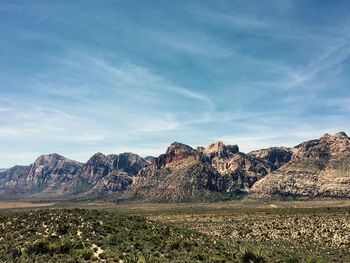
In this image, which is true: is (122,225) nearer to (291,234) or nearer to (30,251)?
(30,251)

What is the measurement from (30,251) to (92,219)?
39.3ft

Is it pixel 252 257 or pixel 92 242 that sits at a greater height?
pixel 92 242

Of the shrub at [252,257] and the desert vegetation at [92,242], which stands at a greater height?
the desert vegetation at [92,242]

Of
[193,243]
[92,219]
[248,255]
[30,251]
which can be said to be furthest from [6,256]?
[248,255]

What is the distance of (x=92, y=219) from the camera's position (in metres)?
42.7

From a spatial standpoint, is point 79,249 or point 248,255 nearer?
point 79,249

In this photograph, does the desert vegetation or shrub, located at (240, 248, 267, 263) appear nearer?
the desert vegetation

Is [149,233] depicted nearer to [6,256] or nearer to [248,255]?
[248,255]

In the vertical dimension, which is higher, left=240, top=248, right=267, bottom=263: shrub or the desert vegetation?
the desert vegetation

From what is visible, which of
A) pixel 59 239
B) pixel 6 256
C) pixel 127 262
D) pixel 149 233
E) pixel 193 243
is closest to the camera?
pixel 127 262

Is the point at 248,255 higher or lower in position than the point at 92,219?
lower

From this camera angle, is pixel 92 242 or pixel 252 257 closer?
pixel 92 242

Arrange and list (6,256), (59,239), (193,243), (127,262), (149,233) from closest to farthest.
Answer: (127,262), (6,256), (59,239), (193,243), (149,233)

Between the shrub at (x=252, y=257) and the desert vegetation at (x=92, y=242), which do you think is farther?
the shrub at (x=252, y=257)
